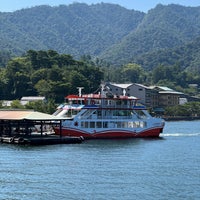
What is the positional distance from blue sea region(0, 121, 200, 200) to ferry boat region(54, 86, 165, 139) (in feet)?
24.2

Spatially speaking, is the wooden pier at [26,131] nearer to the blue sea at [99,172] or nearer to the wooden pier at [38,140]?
the wooden pier at [38,140]

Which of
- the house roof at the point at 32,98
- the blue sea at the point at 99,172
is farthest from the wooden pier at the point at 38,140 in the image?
the house roof at the point at 32,98

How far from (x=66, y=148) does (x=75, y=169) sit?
14.5 metres

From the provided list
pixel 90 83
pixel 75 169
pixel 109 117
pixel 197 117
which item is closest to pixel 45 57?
pixel 90 83

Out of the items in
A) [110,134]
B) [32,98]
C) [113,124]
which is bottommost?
[110,134]

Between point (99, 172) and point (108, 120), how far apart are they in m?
28.7

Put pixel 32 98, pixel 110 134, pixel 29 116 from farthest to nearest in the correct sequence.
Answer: pixel 32 98
pixel 110 134
pixel 29 116

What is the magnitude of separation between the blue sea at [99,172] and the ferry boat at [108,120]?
24.2 ft

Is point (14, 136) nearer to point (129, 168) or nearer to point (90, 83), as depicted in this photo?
point (129, 168)

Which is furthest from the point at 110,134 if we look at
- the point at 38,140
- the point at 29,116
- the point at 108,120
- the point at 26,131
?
the point at 38,140

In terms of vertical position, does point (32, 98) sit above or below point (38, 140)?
above

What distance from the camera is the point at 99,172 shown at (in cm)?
4244

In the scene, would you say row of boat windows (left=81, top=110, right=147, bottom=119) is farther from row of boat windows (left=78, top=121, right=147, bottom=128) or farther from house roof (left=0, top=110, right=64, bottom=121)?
house roof (left=0, top=110, right=64, bottom=121)

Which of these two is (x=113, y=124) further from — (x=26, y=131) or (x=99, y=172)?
(x=99, y=172)
